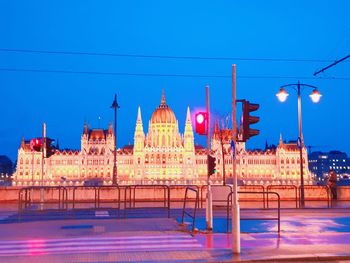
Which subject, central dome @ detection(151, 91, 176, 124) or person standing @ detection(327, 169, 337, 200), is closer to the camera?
person standing @ detection(327, 169, 337, 200)

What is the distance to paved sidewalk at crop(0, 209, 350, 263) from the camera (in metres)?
11.2

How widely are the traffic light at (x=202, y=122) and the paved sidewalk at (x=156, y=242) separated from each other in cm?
295

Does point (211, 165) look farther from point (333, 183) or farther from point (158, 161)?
point (158, 161)

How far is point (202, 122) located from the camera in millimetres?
14742

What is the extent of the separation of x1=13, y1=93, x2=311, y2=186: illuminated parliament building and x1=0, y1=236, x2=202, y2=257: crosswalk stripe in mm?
145188

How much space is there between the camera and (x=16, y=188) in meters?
29.9

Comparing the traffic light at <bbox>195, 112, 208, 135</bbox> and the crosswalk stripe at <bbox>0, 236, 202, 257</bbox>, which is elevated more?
the traffic light at <bbox>195, 112, 208, 135</bbox>

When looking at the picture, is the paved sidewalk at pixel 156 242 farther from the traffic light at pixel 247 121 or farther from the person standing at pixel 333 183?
the person standing at pixel 333 183

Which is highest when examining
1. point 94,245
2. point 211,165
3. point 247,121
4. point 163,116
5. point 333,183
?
point 163,116

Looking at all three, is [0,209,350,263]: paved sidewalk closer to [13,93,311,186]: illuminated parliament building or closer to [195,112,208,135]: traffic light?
[195,112,208,135]: traffic light

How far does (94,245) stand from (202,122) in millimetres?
4601

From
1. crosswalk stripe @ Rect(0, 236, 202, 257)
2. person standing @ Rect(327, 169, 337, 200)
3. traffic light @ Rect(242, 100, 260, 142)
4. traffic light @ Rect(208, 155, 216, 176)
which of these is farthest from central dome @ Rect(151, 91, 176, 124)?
traffic light @ Rect(242, 100, 260, 142)

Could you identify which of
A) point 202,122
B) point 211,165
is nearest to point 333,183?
point 211,165

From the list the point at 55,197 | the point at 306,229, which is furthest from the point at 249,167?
the point at 306,229
